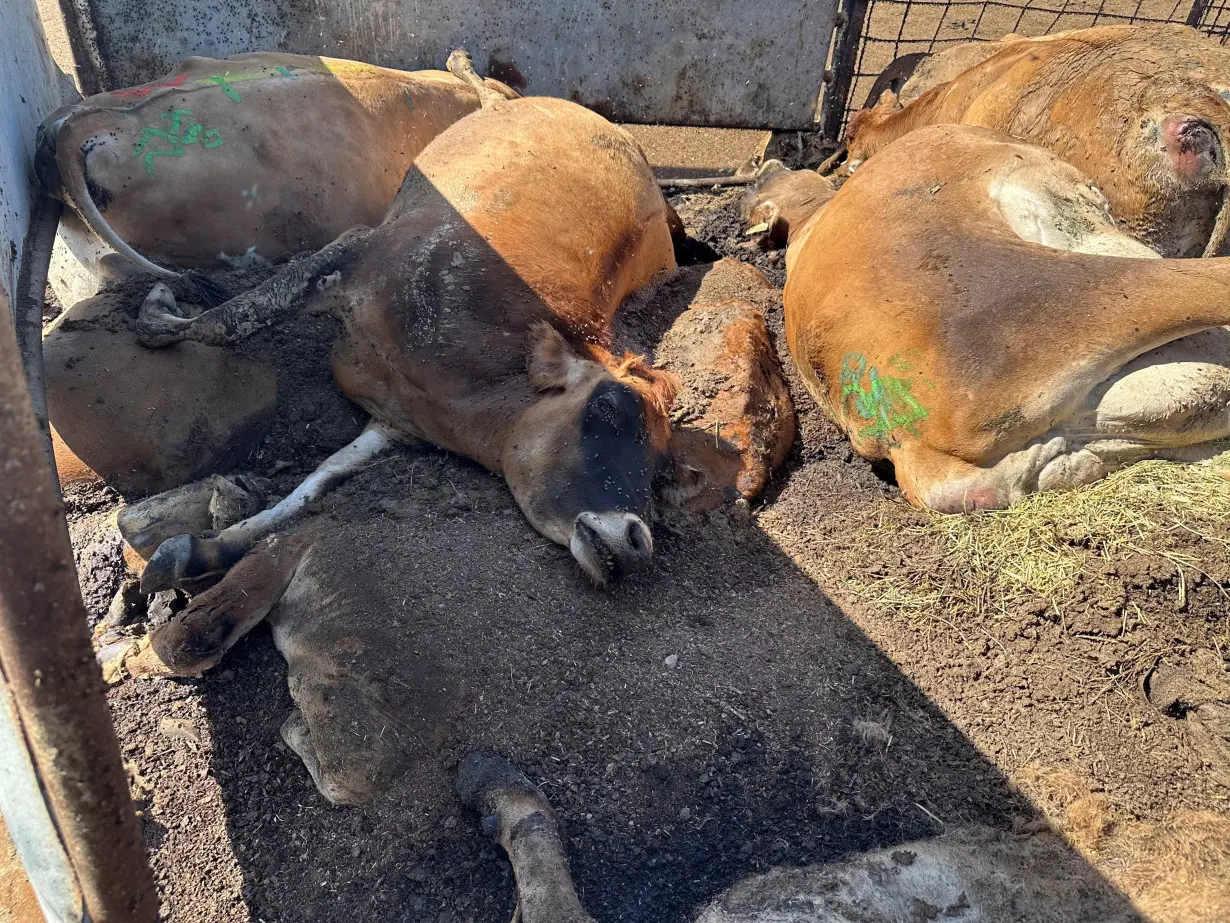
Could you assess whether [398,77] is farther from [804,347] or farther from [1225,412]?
[1225,412]

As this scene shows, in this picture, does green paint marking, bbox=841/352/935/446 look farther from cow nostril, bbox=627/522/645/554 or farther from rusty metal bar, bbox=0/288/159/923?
rusty metal bar, bbox=0/288/159/923

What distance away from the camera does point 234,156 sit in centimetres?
416

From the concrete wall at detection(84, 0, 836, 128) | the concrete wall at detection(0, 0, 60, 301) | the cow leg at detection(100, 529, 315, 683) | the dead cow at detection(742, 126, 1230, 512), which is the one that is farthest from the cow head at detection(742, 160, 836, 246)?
the concrete wall at detection(0, 0, 60, 301)

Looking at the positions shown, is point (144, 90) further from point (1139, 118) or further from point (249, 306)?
point (1139, 118)

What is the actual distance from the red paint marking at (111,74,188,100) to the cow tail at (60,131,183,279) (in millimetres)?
573

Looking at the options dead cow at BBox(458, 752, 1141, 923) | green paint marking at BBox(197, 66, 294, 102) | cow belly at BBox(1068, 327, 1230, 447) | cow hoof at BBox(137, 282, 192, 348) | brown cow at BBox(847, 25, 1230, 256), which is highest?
brown cow at BBox(847, 25, 1230, 256)

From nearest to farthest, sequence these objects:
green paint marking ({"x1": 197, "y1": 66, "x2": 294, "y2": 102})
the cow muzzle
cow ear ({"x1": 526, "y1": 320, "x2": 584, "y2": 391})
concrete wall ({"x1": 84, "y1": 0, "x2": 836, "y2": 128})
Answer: the cow muzzle
cow ear ({"x1": 526, "y1": 320, "x2": 584, "y2": 391})
green paint marking ({"x1": 197, "y1": 66, "x2": 294, "y2": 102})
concrete wall ({"x1": 84, "y1": 0, "x2": 836, "y2": 128})

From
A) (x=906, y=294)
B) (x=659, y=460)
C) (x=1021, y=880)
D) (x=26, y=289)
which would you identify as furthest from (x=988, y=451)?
(x=26, y=289)

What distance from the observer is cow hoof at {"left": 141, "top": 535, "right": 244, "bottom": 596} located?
3180 mm

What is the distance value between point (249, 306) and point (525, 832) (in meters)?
2.46

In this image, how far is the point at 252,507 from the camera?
11.9ft

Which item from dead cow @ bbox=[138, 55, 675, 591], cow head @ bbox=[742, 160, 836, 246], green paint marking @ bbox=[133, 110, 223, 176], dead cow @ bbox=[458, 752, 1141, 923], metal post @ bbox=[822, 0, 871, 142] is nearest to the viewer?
dead cow @ bbox=[458, 752, 1141, 923]

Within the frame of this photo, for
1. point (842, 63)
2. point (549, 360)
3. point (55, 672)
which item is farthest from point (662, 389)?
point (842, 63)

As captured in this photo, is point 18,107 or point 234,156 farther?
point 234,156
